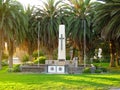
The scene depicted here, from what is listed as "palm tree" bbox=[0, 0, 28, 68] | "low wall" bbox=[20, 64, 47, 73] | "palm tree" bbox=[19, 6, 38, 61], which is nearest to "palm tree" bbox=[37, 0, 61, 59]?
"palm tree" bbox=[19, 6, 38, 61]

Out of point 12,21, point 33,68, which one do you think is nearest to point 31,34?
point 12,21

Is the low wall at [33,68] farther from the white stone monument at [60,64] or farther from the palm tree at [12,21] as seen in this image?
the palm tree at [12,21]

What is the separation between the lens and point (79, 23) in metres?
39.1

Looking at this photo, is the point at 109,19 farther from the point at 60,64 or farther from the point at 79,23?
the point at 79,23

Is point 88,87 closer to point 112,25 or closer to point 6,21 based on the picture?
point 112,25

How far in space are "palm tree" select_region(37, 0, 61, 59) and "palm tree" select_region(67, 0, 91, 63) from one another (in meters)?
1.70

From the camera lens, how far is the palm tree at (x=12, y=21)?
115 feet

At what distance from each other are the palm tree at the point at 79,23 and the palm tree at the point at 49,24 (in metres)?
1.70

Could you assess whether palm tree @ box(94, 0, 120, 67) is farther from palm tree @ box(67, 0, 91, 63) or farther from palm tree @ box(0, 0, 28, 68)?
palm tree @ box(0, 0, 28, 68)

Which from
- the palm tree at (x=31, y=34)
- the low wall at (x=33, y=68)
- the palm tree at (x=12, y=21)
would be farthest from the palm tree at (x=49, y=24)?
the low wall at (x=33, y=68)

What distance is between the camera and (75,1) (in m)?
40.4

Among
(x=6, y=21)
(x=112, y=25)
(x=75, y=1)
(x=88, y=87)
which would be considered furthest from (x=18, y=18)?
(x=88, y=87)

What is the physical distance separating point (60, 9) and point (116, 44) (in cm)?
843

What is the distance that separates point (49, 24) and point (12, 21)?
5897 millimetres
